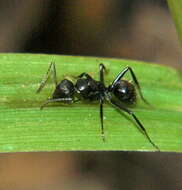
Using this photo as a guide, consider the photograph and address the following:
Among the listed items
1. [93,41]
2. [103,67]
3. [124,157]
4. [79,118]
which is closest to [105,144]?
[79,118]

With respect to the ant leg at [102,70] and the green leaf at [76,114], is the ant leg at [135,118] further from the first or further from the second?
the ant leg at [102,70]

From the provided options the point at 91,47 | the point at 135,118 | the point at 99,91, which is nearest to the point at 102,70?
the point at 99,91

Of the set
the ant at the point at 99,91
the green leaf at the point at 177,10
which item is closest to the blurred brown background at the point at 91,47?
the ant at the point at 99,91

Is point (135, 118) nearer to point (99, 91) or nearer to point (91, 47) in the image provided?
point (99, 91)

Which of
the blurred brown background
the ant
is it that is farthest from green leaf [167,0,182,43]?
the blurred brown background

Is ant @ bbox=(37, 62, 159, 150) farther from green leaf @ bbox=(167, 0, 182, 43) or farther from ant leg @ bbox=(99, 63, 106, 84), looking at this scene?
green leaf @ bbox=(167, 0, 182, 43)

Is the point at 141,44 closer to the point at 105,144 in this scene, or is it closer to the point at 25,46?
the point at 25,46
